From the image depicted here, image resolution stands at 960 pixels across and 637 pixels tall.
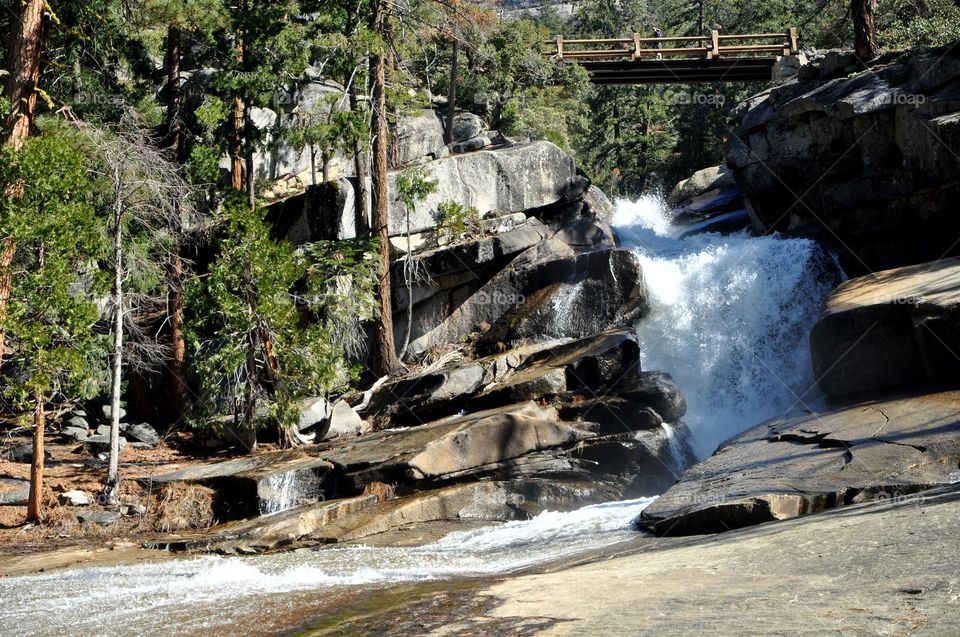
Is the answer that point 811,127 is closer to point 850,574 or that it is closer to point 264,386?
point 264,386

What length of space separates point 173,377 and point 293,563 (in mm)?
11207

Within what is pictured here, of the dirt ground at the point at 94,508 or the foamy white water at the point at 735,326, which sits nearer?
the dirt ground at the point at 94,508

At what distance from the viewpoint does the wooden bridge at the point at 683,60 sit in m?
30.7

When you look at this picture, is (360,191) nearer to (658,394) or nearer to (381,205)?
(381,205)

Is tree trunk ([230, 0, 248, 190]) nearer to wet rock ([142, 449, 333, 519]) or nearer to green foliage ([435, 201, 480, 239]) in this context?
green foliage ([435, 201, 480, 239])

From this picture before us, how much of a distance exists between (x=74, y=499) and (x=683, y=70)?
24.4 m

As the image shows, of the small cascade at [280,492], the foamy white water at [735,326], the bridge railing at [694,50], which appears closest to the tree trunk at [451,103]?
the bridge railing at [694,50]

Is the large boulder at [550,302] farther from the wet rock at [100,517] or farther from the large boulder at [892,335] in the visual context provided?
the wet rock at [100,517]

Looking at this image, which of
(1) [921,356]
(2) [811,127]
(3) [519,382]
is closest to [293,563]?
(3) [519,382]

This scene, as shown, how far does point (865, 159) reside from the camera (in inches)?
798

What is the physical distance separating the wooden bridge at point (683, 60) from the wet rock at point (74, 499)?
20.9m

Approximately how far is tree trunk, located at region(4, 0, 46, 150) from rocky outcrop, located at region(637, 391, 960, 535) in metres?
12.4

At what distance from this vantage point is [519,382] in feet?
56.4

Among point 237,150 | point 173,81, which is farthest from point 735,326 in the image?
point 173,81
